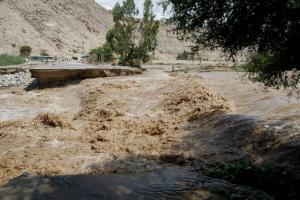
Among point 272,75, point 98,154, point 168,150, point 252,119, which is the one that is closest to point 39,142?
point 98,154

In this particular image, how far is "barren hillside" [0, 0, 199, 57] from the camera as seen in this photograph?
232ft

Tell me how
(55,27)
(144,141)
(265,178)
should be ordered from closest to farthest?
(265,178)
(144,141)
(55,27)

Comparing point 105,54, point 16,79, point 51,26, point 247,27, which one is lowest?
point 16,79

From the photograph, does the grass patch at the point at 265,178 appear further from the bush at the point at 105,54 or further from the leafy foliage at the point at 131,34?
the bush at the point at 105,54

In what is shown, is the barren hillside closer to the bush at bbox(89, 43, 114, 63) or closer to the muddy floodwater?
the bush at bbox(89, 43, 114, 63)

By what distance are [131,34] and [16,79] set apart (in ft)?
47.2

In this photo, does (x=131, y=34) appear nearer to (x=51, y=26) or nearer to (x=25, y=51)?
(x=25, y=51)

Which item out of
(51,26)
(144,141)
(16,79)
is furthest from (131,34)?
(51,26)

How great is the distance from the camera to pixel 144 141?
12812 millimetres

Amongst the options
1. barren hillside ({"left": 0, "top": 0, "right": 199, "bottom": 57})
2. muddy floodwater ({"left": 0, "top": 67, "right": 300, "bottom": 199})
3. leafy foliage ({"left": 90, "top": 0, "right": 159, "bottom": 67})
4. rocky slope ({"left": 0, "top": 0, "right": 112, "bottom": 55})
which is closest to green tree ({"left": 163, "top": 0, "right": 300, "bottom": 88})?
muddy floodwater ({"left": 0, "top": 67, "right": 300, "bottom": 199})

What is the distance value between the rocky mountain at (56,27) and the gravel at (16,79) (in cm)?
3352

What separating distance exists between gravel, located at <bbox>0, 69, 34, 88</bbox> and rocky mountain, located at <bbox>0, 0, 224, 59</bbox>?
33.5 meters

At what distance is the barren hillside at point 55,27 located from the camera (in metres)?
70.8

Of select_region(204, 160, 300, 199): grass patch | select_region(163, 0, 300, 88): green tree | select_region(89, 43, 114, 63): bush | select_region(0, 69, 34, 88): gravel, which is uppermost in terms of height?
select_region(163, 0, 300, 88): green tree
